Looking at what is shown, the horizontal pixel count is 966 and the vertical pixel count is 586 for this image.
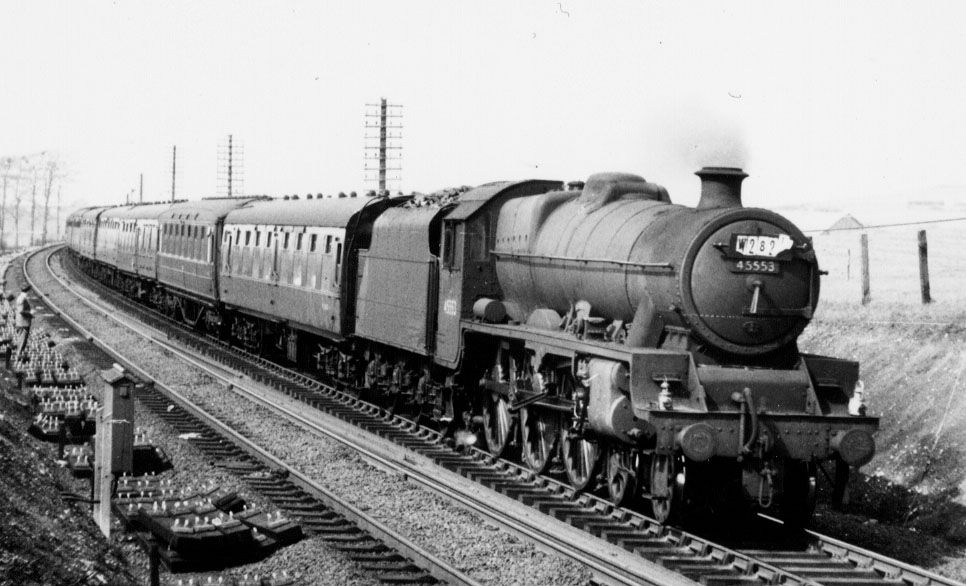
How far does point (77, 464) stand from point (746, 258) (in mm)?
7908

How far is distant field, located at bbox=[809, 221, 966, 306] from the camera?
23.0 metres

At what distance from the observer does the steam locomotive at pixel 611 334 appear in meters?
9.91

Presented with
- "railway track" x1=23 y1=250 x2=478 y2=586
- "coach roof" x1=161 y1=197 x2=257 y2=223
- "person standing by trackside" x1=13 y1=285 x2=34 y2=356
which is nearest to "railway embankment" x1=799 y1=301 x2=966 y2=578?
"railway track" x1=23 y1=250 x2=478 y2=586

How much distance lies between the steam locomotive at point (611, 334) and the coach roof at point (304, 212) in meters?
0.18

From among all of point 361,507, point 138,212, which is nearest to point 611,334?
point 361,507

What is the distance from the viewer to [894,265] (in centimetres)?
3625

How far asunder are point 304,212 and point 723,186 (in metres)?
12.6

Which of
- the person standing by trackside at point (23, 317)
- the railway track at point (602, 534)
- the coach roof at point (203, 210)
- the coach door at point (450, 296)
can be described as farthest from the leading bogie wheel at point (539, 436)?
the coach roof at point (203, 210)

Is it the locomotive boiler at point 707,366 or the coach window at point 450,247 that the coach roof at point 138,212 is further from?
the locomotive boiler at point 707,366

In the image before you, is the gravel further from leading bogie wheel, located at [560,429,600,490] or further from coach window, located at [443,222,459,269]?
coach window, located at [443,222,459,269]

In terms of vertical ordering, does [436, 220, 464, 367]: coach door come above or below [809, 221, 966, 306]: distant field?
below

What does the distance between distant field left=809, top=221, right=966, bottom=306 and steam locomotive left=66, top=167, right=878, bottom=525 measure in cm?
926

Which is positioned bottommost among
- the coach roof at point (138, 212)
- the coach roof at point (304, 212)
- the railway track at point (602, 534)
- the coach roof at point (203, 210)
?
the railway track at point (602, 534)

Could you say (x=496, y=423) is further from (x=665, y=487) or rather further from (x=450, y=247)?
(x=665, y=487)
